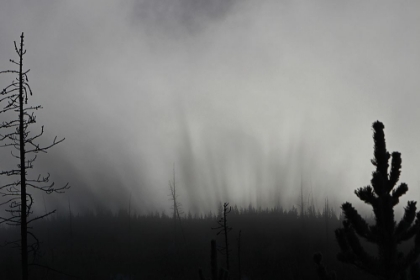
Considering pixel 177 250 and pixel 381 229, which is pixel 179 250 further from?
pixel 381 229

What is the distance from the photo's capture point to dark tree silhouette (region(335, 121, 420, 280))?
8.95m

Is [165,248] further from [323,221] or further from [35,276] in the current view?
[323,221]

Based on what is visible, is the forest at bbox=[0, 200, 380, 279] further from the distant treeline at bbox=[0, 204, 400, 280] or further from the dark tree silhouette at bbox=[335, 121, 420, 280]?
the dark tree silhouette at bbox=[335, 121, 420, 280]

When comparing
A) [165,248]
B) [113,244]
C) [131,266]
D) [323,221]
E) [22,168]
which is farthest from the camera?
[323,221]

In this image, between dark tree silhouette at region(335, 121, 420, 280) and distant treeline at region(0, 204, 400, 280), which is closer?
dark tree silhouette at region(335, 121, 420, 280)

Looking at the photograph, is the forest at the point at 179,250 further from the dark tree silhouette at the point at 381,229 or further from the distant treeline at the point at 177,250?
the dark tree silhouette at the point at 381,229

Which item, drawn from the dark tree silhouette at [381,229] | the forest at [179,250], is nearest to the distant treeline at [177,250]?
the forest at [179,250]

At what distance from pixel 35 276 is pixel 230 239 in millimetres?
48668

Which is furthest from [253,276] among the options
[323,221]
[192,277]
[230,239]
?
[323,221]

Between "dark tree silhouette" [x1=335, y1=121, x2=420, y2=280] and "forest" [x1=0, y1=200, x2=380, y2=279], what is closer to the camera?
"dark tree silhouette" [x1=335, y1=121, x2=420, y2=280]

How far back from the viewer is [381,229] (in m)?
9.10

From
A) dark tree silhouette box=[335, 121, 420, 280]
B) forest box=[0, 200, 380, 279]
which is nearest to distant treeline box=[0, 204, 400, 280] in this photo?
forest box=[0, 200, 380, 279]

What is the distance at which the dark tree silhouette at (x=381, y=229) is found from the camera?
8.95m

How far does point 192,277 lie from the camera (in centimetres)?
8306
